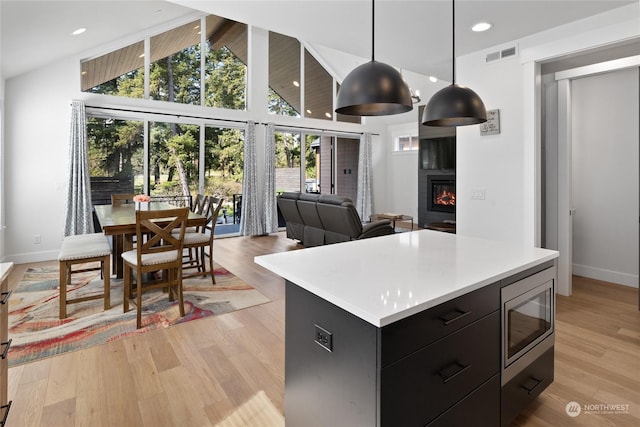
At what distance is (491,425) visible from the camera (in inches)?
58.7

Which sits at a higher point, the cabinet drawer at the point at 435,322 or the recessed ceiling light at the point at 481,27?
the recessed ceiling light at the point at 481,27

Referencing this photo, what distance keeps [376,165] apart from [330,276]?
328 inches

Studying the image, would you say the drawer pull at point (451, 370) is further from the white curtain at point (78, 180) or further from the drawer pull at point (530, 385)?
the white curtain at point (78, 180)

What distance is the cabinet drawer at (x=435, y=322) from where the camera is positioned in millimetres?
1067

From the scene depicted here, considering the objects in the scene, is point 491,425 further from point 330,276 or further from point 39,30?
point 39,30

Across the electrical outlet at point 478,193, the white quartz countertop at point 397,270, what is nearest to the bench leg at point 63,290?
the white quartz countertop at point 397,270

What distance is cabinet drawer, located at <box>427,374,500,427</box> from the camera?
1288 millimetres

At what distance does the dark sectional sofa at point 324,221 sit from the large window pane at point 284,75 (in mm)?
2608

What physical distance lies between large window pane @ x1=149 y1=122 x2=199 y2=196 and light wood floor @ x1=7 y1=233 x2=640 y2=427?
405cm

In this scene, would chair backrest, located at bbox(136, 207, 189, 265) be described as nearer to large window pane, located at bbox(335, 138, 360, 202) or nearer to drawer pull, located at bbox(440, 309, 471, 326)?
drawer pull, located at bbox(440, 309, 471, 326)

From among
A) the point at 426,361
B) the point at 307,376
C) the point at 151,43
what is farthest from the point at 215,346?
the point at 151,43

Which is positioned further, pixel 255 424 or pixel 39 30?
pixel 39 30

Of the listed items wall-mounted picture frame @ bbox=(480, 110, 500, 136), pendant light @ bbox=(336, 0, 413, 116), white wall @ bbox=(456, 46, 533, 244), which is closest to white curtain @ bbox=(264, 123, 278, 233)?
white wall @ bbox=(456, 46, 533, 244)

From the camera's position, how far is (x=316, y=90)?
8328 mm
